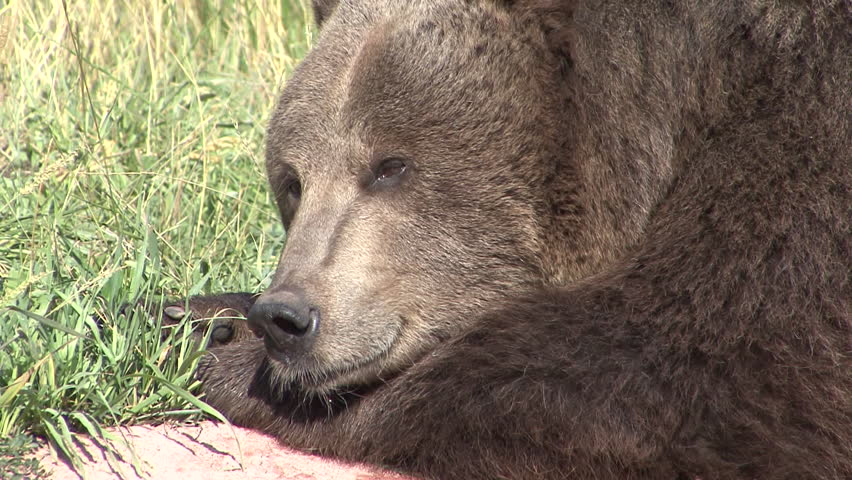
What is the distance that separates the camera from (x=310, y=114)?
415 centimetres

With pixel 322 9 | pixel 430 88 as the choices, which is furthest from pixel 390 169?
pixel 322 9

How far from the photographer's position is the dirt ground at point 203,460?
10.9 feet

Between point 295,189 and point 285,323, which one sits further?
point 295,189

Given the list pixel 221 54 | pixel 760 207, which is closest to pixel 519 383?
pixel 760 207

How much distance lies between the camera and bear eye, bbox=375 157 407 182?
13.1ft

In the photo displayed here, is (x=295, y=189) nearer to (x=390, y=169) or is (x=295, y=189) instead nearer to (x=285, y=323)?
(x=390, y=169)

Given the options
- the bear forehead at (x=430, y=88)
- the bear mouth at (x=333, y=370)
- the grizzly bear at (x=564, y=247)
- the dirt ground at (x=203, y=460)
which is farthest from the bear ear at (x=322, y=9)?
the dirt ground at (x=203, y=460)

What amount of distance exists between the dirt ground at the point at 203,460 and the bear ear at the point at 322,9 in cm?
178

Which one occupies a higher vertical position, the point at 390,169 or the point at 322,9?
the point at 322,9

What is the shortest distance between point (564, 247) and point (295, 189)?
3.66 ft

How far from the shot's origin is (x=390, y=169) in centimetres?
400

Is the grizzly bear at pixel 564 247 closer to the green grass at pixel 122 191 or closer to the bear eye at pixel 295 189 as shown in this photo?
Result: the bear eye at pixel 295 189

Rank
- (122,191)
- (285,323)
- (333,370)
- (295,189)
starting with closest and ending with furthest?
(285,323)
(333,370)
(295,189)
(122,191)

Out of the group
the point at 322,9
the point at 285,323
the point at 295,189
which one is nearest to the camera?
the point at 285,323
